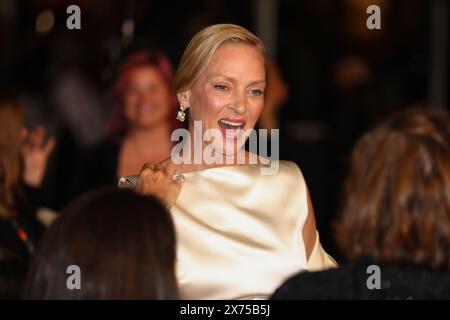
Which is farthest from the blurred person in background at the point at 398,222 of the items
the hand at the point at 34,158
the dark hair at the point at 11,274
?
the hand at the point at 34,158

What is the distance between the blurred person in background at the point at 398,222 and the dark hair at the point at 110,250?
1.05ft

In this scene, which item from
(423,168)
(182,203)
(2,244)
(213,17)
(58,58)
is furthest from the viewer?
(58,58)

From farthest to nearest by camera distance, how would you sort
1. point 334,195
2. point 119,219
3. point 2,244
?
point 334,195, point 2,244, point 119,219

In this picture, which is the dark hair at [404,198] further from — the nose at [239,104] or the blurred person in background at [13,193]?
the blurred person in background at [13,193]

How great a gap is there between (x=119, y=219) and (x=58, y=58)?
4.96 meters

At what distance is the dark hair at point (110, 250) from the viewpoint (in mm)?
1991

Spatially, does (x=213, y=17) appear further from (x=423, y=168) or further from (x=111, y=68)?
(x=423, y=168)

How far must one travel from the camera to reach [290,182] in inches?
111

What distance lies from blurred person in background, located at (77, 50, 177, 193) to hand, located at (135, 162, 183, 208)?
4.29 ft

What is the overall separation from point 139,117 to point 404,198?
2.12 m

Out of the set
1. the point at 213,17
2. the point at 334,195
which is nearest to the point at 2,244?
the point at 213,17

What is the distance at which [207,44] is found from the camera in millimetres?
2678

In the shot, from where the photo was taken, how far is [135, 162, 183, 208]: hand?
261 centimetres
